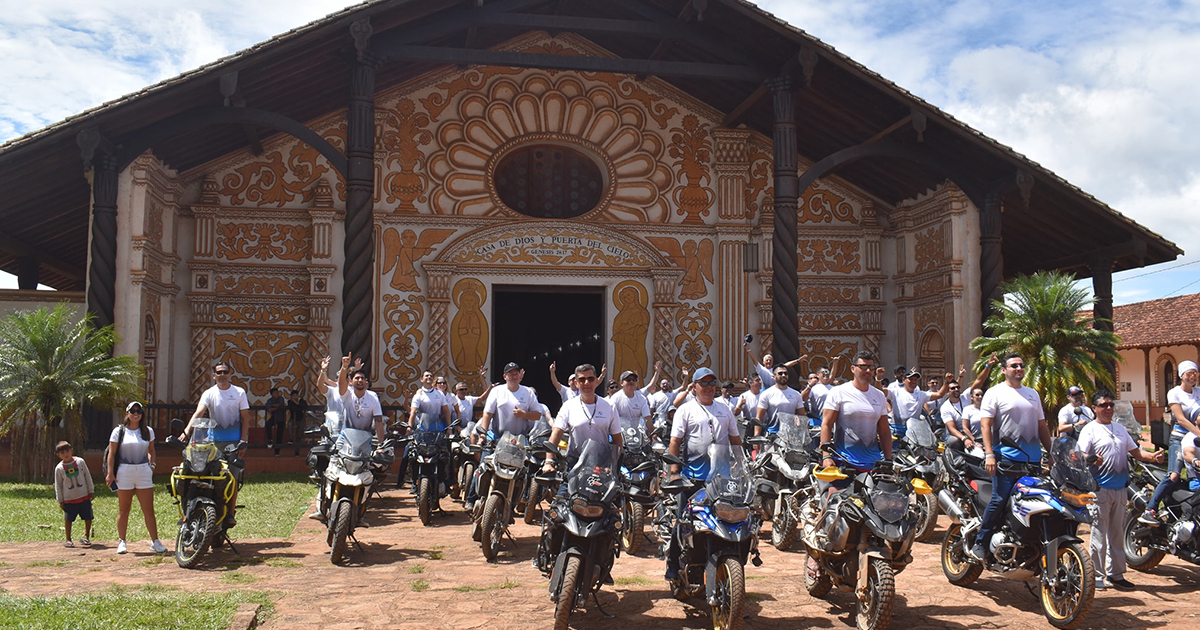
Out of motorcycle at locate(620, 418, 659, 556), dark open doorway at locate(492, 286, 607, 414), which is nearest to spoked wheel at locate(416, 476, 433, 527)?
motorcycle at locate(620, 418, 659, 556)

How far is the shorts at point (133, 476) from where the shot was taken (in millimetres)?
8367

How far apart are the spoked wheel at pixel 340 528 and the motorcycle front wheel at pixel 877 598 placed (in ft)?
14.0

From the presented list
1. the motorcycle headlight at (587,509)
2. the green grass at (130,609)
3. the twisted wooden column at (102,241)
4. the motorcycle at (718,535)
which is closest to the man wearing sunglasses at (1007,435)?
the motorcycle at (718,535)

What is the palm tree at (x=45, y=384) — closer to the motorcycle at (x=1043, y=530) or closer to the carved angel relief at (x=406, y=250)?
the carved angel relief at (x=406, y=250)

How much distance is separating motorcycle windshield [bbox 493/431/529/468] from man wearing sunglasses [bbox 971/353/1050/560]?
3.86 metres

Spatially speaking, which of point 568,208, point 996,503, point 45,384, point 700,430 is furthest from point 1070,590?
point 568,208

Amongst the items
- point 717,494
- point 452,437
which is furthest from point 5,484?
point 717,494

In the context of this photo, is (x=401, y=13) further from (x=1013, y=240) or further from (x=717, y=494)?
(x=1013, y=240)

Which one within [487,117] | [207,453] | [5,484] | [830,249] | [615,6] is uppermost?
[615,6]

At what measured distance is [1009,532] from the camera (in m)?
6.65

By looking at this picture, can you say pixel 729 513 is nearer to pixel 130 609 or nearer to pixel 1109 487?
pixel 1109 487

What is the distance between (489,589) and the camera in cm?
709

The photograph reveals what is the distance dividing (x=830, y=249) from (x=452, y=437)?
409 inches

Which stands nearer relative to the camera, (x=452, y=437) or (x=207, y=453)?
(x=207, y=453)
